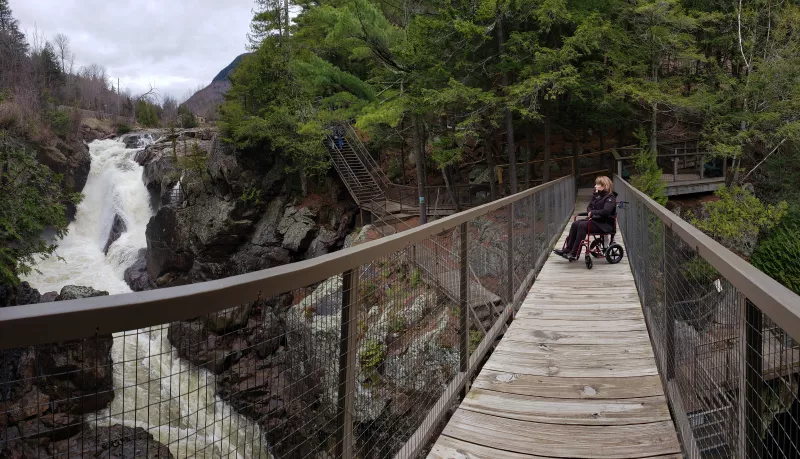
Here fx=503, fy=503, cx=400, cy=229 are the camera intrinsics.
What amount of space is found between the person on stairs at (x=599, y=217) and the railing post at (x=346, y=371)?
7149 millimetres

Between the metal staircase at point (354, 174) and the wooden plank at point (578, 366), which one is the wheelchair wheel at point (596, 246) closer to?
the wooden plank at point (578, 366)

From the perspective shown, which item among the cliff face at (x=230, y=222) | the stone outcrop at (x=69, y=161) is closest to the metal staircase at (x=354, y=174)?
the cliff face at (x=230, y=222)

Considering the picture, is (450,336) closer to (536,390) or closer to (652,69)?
(536,390)

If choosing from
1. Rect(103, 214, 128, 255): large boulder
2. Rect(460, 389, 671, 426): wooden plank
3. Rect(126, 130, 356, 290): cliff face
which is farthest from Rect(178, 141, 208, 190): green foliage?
Rect(460, 389, 671, 426): wooden plank

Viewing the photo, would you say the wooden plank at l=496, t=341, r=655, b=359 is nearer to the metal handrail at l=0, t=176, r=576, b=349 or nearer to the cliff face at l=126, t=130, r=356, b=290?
the metal handrail at l=0, t=176, r=576, b=349

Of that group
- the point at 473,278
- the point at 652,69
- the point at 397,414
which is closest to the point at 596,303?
the point at 473,278

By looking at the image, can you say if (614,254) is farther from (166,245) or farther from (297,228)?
(166,245)

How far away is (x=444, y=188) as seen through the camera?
89.1ft

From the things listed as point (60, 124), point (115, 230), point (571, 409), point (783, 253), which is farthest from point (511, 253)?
point (60, 124)

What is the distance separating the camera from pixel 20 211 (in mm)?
15352

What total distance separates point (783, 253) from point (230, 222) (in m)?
25.1

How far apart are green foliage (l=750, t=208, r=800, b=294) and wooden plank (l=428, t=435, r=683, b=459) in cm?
2012

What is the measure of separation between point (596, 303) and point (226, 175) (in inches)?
970

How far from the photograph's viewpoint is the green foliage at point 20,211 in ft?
49.2
